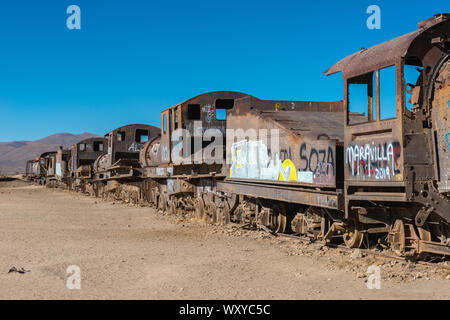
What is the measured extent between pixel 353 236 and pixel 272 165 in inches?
87.4

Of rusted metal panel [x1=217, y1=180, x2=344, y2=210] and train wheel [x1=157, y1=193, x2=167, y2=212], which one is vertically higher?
rusted metal panel [x1=217, y1=180, x2=344, y2=210]

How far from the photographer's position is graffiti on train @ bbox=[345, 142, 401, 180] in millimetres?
6239

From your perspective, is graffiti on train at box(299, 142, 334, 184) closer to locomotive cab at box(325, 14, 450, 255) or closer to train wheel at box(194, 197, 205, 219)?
locomotive cab at box(325, 14, 450, 255)

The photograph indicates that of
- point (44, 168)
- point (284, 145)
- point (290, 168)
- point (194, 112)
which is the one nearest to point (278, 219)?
point (290, 168)

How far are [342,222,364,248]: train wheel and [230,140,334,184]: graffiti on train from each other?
980mm

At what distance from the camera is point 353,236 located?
768 cm

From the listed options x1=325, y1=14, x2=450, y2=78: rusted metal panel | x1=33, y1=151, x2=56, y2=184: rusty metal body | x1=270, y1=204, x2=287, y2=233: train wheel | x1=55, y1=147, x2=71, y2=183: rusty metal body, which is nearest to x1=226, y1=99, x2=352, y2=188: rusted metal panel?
x1=270, y1=204, x2=287, y2=233: train wheel

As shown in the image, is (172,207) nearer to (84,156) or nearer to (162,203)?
(162,203)

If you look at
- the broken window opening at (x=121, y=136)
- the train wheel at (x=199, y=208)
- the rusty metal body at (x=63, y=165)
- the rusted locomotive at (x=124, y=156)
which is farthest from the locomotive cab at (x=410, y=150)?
the rusty metal body at (x=63, y=165)

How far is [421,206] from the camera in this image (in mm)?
6355
